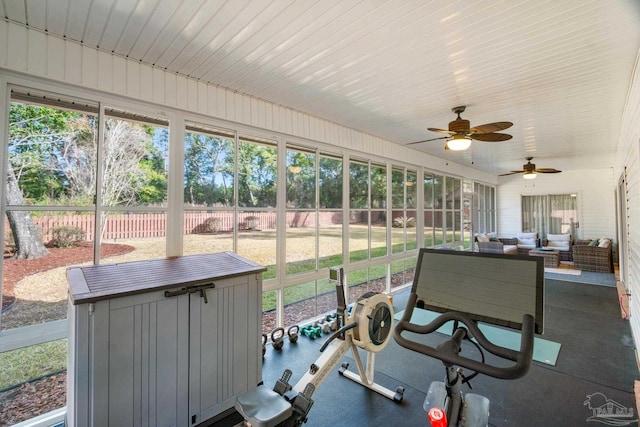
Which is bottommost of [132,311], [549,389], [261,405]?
[549,389]

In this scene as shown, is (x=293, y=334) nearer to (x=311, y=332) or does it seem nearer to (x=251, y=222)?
(x=311, y=332)

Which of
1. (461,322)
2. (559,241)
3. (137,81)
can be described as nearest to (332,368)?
(461,322)

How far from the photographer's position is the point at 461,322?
1356mm

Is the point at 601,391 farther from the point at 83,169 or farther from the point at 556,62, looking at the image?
the point at 83,169

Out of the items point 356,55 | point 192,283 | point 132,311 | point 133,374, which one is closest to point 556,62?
point 356,55

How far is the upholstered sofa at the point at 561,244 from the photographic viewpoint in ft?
28.6

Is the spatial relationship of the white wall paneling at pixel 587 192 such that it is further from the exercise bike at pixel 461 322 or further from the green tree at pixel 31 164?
the green tree at pixel 31 164

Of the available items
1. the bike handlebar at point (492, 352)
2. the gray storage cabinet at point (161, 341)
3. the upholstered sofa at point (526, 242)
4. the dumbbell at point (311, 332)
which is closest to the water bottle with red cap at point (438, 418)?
the bike handlebar at point (492, 352)

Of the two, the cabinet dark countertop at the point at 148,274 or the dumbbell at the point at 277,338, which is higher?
the cabinet dark countertop at the point at 148,274

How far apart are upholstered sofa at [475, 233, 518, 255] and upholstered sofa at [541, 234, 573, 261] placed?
3.20ft

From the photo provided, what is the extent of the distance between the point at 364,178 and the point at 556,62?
293cm

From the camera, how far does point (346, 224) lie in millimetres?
4625

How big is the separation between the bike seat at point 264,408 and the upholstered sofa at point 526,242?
31.3 ft

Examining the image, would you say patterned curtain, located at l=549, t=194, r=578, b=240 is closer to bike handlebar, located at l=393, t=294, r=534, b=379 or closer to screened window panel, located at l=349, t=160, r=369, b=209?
screened window panel, located at l=349, t=160, r=369, b=209
